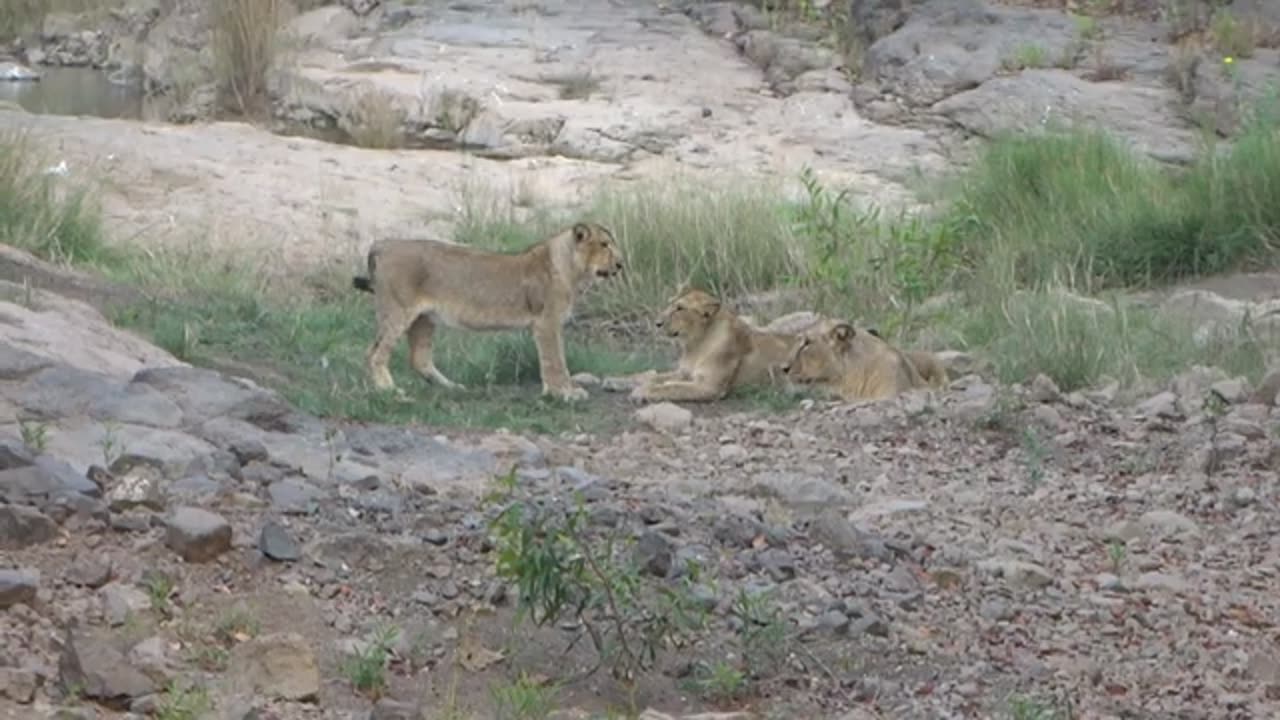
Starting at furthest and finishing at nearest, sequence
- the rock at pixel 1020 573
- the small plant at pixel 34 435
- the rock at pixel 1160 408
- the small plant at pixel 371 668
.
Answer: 1. the rock at pixel 1160 408
2. the rock at pixel 1020 573
3. the small plant at pixel 34 435
4. the small plant at pixel 371 668

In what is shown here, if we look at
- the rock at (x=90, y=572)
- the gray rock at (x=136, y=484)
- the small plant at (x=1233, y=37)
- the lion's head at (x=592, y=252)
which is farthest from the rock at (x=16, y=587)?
the small plant at (x=1233, y=37)

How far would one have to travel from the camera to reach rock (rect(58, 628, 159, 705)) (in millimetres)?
6062

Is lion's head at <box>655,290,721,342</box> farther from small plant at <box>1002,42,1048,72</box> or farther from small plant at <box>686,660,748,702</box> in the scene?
small plant at <box>1002,42,1048,72</box>

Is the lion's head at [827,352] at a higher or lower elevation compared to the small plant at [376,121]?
higher

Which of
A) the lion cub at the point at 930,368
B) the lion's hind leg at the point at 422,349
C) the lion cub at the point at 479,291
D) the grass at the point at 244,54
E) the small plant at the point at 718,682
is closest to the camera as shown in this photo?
the small plant at the point at 718,682

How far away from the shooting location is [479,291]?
472 inches

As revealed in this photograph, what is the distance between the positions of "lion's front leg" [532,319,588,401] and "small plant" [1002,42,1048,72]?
10.4m

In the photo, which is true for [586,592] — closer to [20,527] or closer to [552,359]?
[20,527]

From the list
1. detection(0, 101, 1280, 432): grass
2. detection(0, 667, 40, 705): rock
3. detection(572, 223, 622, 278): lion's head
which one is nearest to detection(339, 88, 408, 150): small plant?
detection(0, 101, 1280, 432): grass

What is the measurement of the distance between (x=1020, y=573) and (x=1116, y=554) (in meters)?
0.54

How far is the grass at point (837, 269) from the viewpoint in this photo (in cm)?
1199

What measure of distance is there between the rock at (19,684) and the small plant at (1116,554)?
3923 mm

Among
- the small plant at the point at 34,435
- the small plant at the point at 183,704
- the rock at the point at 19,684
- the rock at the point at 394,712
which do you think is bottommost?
the small plant at the point at 34,435

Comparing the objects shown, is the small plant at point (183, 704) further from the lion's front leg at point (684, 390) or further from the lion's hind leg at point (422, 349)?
the lion's hind leg at point (422, 349)
